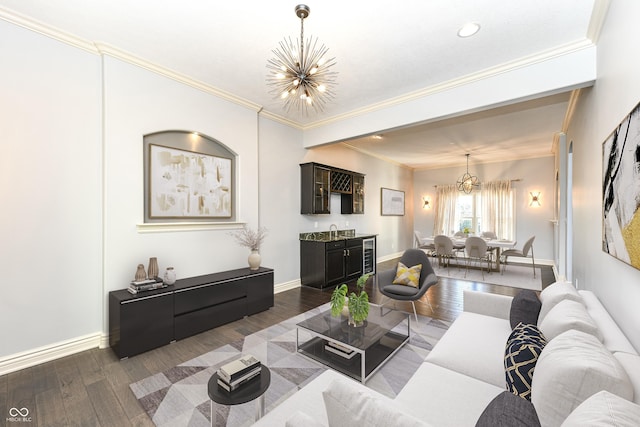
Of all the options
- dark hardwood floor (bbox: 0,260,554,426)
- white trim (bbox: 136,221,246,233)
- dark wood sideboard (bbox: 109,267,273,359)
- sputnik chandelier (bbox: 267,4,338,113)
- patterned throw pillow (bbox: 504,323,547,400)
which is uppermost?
sputnik chandelier (bbox: 267,4,338,113)

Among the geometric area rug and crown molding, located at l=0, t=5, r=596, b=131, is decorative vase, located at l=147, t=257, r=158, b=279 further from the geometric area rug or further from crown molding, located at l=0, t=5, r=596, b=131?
crown molding, located at l=0, t=5, r=596, b=131

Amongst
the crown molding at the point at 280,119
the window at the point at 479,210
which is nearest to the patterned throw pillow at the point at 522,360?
the crown molding at the point at 280,119

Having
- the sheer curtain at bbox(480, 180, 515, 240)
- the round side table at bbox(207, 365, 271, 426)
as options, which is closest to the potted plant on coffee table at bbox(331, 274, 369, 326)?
the round side table at bbox(207, 365, 271, 426)

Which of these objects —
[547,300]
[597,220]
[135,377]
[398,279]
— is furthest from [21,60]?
[597,220]

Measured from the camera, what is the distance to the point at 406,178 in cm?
907

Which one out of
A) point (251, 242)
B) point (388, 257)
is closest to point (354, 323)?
point (251, 242)

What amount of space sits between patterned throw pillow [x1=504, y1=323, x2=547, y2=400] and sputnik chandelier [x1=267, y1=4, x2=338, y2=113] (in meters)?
2.18

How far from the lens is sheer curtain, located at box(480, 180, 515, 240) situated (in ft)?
25.0

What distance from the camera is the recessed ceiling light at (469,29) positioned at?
2400 mm

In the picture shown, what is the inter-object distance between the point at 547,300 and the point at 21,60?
4741 mm

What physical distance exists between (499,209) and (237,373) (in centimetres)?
854

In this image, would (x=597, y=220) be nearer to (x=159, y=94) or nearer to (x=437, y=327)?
(x=437, y=327)

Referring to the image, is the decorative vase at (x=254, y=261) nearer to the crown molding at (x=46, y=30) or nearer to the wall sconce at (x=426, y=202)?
the crown molding at (x=46, y=30)

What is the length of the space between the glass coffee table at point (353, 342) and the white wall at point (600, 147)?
5.09 ft
